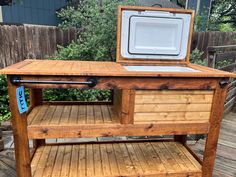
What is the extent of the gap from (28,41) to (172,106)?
3457mm

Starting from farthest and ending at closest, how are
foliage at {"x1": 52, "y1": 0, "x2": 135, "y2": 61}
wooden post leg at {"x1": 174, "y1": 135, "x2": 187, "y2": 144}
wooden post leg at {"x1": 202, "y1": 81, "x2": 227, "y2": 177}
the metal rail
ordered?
1. foliage at {"x1": 52, "y1": 0, "x2": 135, "y2": 61}
2. wooden post leg at {"x1": 174, "y1": 135, "x2": 187, "y2": 144}
3. wooden post leg at {"x1": 202, "y1": 81, "x2": 227, "y2": 177}
4. the metal rail

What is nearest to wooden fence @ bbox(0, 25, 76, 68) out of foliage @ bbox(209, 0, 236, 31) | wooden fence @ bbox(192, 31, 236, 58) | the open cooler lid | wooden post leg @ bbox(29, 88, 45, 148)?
wooden post leg @ bbox(29, 88, 45, 148)

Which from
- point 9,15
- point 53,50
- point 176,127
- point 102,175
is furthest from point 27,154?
point 9,15

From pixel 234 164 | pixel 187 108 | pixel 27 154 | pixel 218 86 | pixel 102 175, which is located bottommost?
pixel 234 164

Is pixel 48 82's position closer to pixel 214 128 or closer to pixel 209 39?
pixel 214 128

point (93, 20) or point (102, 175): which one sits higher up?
point (93, 20)

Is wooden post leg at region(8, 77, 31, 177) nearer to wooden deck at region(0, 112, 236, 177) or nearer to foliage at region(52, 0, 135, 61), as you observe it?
wooden deck at region(0, 112, 236, 177)

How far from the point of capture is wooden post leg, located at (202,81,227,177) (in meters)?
1.58

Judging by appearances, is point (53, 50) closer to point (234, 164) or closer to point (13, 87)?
point (13, 87)

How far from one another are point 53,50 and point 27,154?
3301 millimetres

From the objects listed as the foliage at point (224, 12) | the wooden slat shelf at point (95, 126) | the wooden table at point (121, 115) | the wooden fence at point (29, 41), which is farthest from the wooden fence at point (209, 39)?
the wooden slat shelf at point (95, 126)

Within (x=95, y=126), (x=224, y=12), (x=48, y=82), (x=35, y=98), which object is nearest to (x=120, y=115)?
Result: (x=95, y=126)

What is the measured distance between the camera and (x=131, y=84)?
145cm

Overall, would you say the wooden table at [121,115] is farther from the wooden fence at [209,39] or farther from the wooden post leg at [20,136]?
the wooden fence at [209,39]
